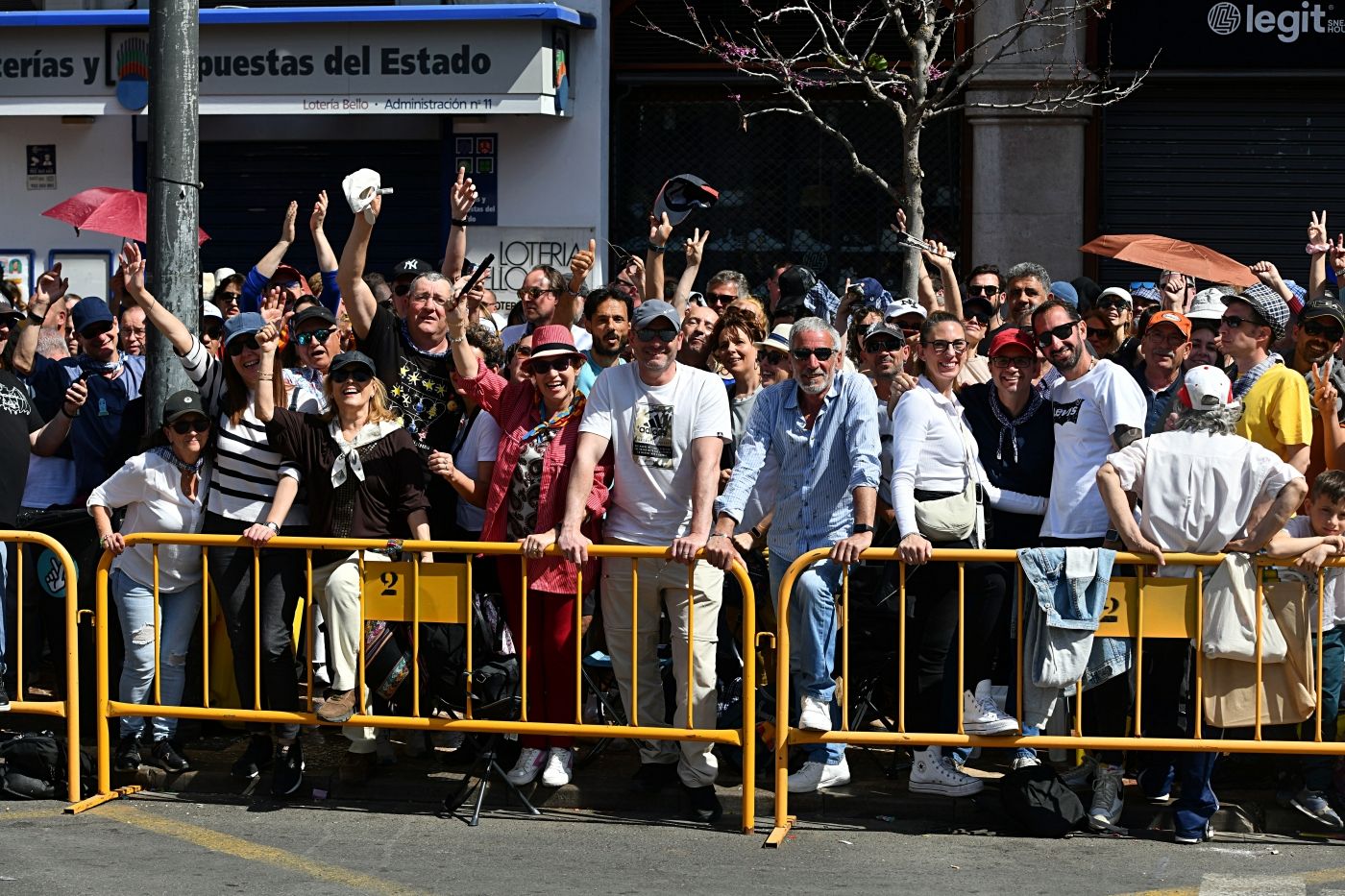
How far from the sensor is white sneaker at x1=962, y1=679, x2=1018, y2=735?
24.4 feet

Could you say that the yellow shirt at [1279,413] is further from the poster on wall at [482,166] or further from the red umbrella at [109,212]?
the poster on wall at [482,166]

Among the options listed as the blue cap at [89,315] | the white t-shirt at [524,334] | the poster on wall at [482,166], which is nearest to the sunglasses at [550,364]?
the white t-shirt at [524,334]

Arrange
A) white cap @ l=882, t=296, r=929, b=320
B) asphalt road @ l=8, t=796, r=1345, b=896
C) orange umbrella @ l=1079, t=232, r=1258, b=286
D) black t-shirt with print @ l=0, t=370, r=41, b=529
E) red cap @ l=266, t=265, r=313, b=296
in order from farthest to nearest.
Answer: red cap @ l=266, t=265, r=313, b=296, orange umbrella @ l=1079, t=232, r=1258, b=286, white cap @ l=882, t=296, r=929, b=320, black t-shirt with print @ l=0, t=370, r=41, b=529, asphalt road @ l=8, t=796, r=1345, b=896

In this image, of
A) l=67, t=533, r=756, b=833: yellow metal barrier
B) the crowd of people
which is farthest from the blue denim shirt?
l=67, t=533, r=756, b=833: yellow metal barrier

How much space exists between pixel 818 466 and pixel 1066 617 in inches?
46.8

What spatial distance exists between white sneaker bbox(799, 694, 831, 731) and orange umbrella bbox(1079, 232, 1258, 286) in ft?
14.7

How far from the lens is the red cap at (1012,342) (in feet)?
26.5

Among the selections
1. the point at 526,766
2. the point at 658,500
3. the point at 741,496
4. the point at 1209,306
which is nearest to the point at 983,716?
the point at 741,496

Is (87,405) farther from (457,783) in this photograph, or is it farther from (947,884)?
(947,884)

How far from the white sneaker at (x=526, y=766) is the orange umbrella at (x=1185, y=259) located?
508cm

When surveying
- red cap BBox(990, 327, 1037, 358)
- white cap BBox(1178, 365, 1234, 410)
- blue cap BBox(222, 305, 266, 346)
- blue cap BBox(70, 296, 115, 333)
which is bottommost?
white cap BBox(1178, 365, 1234, 410)

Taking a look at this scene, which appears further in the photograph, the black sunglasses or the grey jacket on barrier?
the black sunglasses

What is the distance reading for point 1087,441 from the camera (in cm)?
798

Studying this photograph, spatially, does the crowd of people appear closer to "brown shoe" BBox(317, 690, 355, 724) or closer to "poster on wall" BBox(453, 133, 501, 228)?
"brown shoe" BBox(317, 690, 355, 724)
